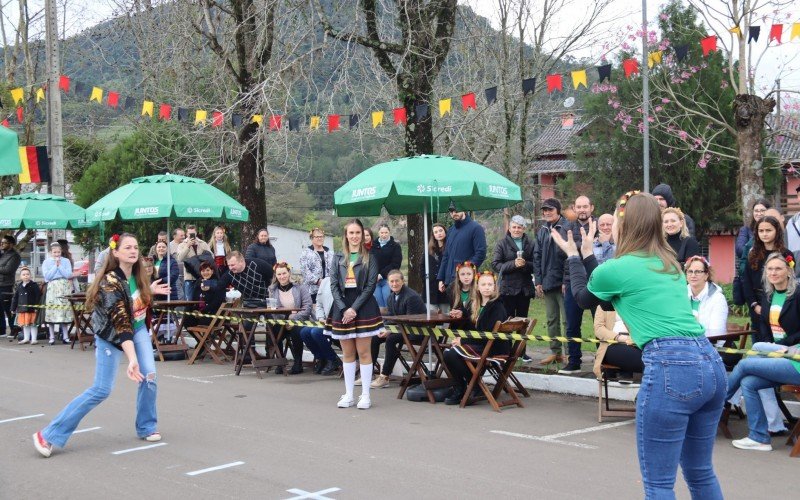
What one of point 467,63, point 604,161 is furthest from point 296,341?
point 604,161

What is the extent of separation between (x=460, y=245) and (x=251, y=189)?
7.10 m

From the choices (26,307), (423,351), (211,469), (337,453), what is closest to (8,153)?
(211,469)

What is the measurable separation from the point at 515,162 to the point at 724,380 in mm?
24951

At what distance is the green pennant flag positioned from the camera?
7652 mm

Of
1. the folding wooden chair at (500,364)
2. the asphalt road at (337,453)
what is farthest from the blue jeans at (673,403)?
the folding wooden chair at (500,364)

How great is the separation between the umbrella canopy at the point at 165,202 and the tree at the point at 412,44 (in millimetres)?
3368

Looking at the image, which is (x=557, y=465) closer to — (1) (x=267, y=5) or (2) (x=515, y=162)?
(1) (x=267, y=5)

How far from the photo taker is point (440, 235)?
1371 cm

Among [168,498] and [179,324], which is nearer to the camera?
[168,498]

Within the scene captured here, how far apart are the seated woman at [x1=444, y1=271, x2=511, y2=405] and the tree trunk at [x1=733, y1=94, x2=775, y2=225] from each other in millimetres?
8667

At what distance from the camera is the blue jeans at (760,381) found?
7523 mm

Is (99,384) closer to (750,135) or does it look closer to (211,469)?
(211,469)

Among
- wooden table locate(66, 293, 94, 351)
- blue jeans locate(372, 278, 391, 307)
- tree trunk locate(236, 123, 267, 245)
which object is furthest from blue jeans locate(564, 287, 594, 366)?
wooden table locate(66, 293, 94, 351)

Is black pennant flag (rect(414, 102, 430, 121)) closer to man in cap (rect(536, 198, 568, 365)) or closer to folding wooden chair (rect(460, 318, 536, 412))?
man in cap (rect(536, 198, 568, 365))
